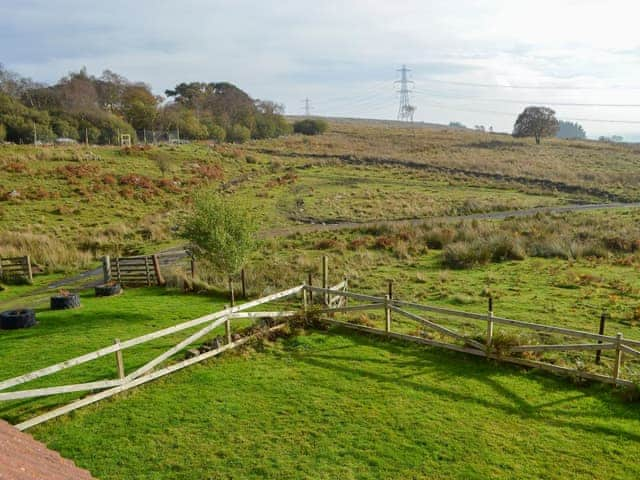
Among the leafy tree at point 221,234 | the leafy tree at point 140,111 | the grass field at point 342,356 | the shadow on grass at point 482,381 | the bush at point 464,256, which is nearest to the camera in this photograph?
the grass field at point 342,356

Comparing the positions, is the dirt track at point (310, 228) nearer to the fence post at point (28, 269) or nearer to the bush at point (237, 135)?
the fence post at point (28, 269)

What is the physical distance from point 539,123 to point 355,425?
136 m

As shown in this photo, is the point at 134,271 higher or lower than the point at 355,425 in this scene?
higher

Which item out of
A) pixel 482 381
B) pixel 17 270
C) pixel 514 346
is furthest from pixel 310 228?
pixel 482 381

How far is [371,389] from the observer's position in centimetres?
1275

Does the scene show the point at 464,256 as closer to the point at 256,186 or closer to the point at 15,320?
the point at 15,320

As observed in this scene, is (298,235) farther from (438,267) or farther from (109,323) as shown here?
(109,323)

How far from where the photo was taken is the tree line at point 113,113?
254 ft

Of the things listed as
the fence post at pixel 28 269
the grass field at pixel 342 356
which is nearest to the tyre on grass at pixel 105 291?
the grass field at pixel 342 356

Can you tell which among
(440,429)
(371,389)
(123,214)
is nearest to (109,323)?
(371,389)

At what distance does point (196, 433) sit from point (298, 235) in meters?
28.5

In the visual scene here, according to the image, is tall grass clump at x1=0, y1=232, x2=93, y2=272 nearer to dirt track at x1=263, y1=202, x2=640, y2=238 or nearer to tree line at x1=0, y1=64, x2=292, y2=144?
dirt track at x1=263, y1=202, x2=640, y2=238

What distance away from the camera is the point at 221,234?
1991 cm

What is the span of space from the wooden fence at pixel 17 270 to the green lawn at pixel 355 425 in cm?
1855
